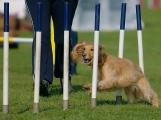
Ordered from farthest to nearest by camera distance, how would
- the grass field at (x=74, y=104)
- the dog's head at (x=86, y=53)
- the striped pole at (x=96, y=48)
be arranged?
the dog's head at (x=86, y=53), the striped pole at (x=96, y=48), the grass field at (x=74, y=104)

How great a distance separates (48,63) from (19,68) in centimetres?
652

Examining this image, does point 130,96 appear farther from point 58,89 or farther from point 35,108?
point 58,89

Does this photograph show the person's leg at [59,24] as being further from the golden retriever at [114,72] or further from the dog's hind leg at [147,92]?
the dog's hind leg at [147,92]

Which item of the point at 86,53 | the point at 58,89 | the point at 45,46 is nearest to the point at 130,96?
the point at 86,53

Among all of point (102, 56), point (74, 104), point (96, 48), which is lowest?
point (74, 104)

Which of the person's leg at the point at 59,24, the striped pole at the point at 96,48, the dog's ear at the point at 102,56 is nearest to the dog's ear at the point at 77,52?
the dog's ear at the point at 102,56

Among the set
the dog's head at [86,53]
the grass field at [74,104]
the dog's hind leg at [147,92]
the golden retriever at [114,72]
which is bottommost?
the grass field at [74,104]

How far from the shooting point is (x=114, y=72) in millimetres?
8453

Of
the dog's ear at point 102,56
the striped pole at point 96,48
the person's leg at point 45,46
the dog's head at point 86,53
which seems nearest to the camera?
the striped pole at point 96,48

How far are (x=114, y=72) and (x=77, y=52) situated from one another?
52 cm

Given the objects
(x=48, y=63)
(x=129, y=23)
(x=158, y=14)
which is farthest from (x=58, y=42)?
(x=158, y=14)

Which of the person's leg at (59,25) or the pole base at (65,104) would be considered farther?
the person's leg at (59,25)

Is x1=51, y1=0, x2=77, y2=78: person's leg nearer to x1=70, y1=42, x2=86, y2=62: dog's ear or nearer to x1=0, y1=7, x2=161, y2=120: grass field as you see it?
x1=0, y1=7, x2=161, y2=120: grass field

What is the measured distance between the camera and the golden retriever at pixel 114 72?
27.5 ft
